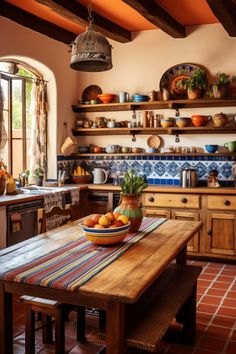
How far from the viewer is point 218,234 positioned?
505 cm

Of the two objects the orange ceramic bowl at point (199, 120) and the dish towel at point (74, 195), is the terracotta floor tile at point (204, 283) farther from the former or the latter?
the orange ceramic bowl at point (199, 120)

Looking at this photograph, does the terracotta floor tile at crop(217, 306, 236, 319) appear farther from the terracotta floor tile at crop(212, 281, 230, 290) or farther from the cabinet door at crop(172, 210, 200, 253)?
the cabinet door at crop(172, 210, 200, 253)

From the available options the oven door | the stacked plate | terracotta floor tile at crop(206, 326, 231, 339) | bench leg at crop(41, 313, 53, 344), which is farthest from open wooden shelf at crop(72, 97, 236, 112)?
bench leg at crop(41, 313, 53, 344)

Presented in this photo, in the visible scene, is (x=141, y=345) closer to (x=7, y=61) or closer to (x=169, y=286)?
(x=169, y=286)

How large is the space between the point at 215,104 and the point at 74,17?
207cm

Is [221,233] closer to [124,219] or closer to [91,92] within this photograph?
[124,219]

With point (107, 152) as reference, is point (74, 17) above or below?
above

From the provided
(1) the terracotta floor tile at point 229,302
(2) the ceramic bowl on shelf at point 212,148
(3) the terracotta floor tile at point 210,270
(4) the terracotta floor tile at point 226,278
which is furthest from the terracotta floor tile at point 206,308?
(2) the ceramic bowl on shelf at point 212,148

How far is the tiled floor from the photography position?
296 cm

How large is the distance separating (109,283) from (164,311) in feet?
2.18

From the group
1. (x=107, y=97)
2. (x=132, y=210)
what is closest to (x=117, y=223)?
(x=132, y=210)

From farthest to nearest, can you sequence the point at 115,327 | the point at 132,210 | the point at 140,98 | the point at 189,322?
the point at 140,98
the point at 189,322
the point at 132,210
the point at 115,327

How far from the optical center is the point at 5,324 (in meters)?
2.16

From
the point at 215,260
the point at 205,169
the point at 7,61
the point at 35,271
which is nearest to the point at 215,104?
the point at 205,169
